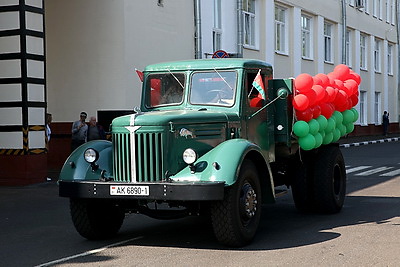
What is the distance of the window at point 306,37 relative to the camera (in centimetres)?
3290

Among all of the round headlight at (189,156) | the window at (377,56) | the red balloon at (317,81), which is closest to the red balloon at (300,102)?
the red balloon at (317,81)

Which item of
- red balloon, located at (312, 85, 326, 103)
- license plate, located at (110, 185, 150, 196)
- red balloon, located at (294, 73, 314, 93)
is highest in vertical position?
red balloon, located at (294, 73, 314, 93)

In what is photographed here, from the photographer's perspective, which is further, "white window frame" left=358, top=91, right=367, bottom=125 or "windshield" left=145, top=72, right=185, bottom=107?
"white window frame" left=358, top=91, right=367, bottom=125

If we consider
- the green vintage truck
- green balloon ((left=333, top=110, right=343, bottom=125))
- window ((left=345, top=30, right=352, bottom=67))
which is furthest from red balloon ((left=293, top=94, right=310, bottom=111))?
window ((left=345, top=30, right=352, bottom=67))

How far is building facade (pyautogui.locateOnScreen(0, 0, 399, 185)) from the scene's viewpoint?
16266mm

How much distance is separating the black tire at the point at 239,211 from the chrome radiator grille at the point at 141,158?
80 cm

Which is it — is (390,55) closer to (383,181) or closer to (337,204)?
(383,181)

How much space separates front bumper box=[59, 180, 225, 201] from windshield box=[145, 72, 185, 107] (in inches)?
70.9

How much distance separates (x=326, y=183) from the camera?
1041cm

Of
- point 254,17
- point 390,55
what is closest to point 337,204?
point 254,17

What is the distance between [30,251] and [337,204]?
482 cm

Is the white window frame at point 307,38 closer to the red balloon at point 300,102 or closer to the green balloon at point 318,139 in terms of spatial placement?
the green balloon at point 318,139

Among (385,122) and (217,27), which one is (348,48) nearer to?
(385,122)

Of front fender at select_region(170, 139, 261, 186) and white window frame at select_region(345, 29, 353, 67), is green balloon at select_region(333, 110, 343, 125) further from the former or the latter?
white window frame at select_region(345, 29, 353, 67)
